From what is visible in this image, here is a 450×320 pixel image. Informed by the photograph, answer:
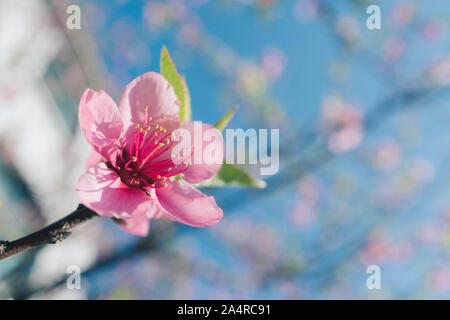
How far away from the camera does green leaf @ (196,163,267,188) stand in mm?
757

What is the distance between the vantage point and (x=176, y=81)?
752 millimetres

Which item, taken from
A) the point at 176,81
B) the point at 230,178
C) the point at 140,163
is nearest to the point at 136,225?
the point at 140,163

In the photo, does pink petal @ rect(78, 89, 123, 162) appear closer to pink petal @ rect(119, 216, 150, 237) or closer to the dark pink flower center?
the dark pink flower center

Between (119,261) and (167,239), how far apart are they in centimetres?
33

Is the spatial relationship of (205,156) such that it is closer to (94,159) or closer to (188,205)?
(188,205)

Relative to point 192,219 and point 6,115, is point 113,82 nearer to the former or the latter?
point 6,115

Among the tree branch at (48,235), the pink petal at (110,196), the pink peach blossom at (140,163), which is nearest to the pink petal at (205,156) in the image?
the pink peach blossom at (140,163)

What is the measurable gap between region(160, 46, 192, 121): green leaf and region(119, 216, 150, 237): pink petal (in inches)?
10.2

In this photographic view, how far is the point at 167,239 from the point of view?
2.17 meters

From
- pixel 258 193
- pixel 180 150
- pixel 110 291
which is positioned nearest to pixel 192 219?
pixel 180 150

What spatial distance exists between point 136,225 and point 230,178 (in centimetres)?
25

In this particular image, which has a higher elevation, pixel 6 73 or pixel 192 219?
pixel 6 73

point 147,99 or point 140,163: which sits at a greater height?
point 147,99

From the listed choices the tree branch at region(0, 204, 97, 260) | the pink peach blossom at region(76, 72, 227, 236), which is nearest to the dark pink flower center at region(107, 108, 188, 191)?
the pink peach blossom at region(76, 72, 227, 236)
